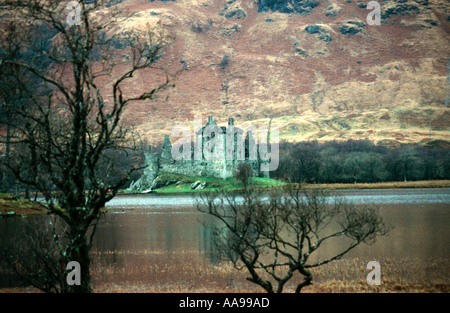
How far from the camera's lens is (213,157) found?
400 feet

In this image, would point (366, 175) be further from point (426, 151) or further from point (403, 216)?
point (403, 216)

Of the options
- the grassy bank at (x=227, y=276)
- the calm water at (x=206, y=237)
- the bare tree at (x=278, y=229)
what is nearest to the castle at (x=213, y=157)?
the calm water at (x=206, y=237)

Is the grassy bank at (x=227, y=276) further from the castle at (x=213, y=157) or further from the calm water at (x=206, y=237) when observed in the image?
the castle at (x=213, y=157)

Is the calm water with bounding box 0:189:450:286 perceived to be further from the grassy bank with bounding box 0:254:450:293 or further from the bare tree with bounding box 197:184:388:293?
the bare tree with bounding box 197:184:388:293

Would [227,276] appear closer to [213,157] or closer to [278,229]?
[278,229]

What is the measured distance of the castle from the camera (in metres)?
121

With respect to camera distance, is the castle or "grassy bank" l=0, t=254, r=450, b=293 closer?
"grassy bank" l=0, t=254, r=450, b=293

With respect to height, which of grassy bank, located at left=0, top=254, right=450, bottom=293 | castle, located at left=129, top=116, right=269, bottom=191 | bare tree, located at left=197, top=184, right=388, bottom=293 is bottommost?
grassy bank, located at left=0, top=254, right=450, bottom=293

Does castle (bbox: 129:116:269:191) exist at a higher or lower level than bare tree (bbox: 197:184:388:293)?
higher

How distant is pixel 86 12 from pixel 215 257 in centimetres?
1884

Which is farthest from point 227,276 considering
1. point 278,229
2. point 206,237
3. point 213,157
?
point 213,157

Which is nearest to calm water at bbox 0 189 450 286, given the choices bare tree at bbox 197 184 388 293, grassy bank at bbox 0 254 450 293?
grassy bank at bbox 0 254 450 293

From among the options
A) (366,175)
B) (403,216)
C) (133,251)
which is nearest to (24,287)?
(133,251)

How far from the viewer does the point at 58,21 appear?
13852 millimetres
